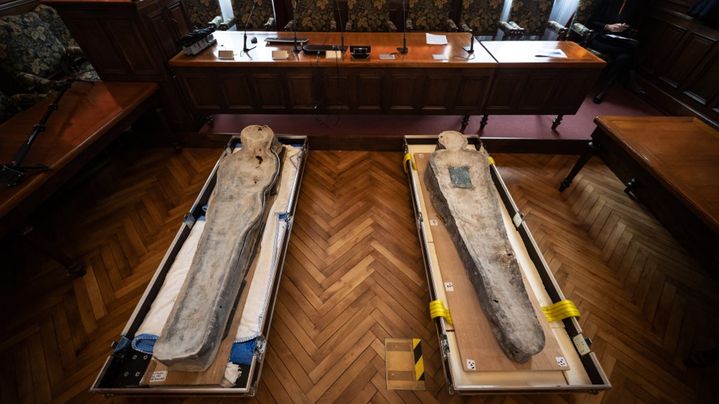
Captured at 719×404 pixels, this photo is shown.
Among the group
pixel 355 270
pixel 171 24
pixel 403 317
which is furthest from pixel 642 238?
pixel 171 24

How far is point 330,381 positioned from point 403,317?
58 cm

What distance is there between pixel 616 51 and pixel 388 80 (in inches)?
122

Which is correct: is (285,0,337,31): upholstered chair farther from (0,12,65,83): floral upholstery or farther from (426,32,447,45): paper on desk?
(0,12,65,83): floral upholstery

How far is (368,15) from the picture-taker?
368 cm

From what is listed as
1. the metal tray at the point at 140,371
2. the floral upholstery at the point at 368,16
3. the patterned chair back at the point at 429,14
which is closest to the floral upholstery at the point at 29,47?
the metal tray at the point at 140,371

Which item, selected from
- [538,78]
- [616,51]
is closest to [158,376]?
[538,78]

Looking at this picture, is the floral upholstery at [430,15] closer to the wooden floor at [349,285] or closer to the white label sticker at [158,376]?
the wooden floor at [349,285]

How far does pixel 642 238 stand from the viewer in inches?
90.5

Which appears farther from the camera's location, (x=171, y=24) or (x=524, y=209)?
(x=171, y=24)

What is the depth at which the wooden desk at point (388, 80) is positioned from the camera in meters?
2.69

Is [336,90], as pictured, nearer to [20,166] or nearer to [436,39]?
[436,39]

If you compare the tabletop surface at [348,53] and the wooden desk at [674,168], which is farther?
the tabletop surface at [348,53]

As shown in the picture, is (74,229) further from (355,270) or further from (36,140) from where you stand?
(355,270)

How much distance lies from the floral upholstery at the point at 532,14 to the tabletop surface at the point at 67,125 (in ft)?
15.4
